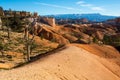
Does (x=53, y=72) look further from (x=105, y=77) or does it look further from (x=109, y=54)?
(x=109, y=54)

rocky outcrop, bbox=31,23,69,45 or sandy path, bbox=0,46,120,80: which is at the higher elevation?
sandy path, bbox=0,46,120,80

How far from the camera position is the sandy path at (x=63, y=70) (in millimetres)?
23219

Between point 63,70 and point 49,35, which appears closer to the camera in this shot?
point 63,70

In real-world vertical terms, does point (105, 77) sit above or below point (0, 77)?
below

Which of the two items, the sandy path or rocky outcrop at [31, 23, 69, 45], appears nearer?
the sandy path

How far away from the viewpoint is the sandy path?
2322 cm

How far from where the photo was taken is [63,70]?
28.0 metres

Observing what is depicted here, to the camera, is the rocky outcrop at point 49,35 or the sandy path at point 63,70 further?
the rocky outcrop at point 49,35

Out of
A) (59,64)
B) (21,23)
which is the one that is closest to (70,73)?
(59,64)

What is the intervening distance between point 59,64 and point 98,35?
333 ft

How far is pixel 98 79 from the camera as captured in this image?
3081 centimetres

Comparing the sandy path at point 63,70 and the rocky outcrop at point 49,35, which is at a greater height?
the sandy path at point 63,70

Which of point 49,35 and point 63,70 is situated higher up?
point 63,70

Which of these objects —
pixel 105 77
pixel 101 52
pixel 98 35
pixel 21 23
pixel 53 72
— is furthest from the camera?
pixel 98 35
